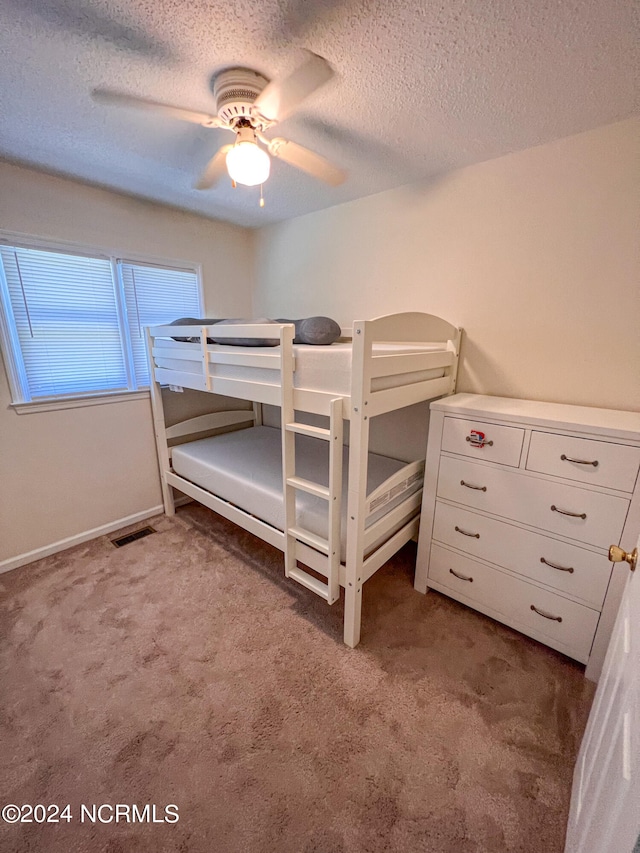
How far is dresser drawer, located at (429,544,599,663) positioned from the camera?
1.49m

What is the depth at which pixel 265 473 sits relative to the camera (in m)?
2.05

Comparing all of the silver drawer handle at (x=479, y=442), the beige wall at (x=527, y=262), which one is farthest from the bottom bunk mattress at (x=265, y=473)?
the beige wall at (x=527, y=262)

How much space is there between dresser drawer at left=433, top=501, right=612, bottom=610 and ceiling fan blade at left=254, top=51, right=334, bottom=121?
1.77m

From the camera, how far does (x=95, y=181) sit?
6.92ft

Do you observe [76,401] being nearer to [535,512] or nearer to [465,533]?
[465,533]

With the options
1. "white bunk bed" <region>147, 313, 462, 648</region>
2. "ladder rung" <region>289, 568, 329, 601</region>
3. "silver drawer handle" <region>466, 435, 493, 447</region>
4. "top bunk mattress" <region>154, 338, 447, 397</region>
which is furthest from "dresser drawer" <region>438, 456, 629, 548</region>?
"ladder rung" <region>289, 568, 329, 601</region>

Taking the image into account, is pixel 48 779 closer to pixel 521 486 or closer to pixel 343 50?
pixel 521 486

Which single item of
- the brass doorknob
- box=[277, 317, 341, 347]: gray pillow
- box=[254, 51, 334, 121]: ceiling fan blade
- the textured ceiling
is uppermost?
the textured ceiling

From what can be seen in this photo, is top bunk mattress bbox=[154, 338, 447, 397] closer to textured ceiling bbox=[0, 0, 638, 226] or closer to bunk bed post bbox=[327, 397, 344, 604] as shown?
bunk bed post bbox=[327, 397, 344, 604]

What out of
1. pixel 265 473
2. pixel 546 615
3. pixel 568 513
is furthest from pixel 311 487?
pixel 546 615

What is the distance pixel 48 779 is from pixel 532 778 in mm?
1645

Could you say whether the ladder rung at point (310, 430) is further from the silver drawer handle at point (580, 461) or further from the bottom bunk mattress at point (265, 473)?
the silver drawer handle at point (580, 461)

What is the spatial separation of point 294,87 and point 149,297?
1954 millimetres

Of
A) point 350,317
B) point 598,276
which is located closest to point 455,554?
point 598,276
